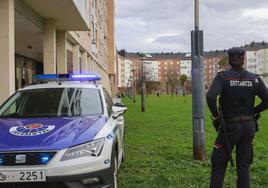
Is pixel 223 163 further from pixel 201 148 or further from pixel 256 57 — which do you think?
pixel 256 57

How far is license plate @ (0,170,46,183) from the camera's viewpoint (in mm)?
5297

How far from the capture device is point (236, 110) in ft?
19.4

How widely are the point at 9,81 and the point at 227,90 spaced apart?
7235 mm

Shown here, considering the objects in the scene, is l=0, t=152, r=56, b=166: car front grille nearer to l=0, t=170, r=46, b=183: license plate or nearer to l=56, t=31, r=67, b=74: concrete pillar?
l=0, t=170, r=46, b=183: license plate

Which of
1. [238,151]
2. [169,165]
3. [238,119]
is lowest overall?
[169,165]

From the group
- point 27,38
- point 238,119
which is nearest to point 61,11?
point 27,38

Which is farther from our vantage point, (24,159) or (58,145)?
(58,145)

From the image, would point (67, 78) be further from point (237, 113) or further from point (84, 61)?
point (84, 61)

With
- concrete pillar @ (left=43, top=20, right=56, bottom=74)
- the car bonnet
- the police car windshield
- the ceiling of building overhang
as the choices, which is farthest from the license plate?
concrete pillar @ (left=43, top=20, right=56, bottom=74)

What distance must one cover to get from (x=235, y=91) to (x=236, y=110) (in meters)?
0.25

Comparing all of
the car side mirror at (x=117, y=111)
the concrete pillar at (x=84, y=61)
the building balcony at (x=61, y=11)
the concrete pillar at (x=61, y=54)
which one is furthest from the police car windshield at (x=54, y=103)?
the concrete pillar at (x=84, y=61)

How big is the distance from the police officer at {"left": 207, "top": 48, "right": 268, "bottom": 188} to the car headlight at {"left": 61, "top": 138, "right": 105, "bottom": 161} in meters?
1.50

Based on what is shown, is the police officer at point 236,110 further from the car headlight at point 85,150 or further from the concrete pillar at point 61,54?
the concrete pillar at point 61,54

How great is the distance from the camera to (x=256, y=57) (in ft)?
518
